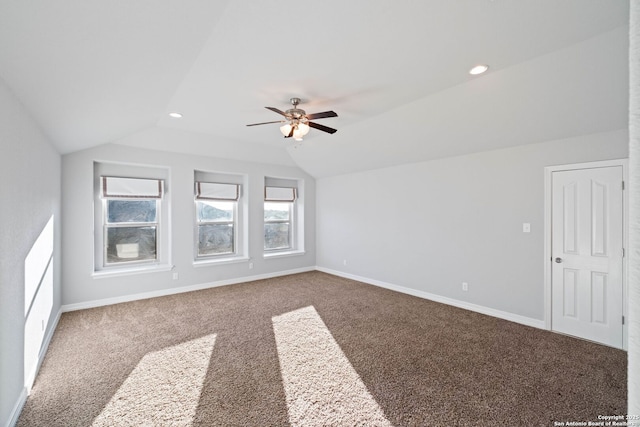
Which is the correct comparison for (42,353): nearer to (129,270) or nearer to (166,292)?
(129,270)

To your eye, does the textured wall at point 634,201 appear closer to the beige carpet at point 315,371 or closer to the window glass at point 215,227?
the beige carpet at point 315,371

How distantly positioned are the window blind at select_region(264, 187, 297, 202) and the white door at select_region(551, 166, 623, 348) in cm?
483

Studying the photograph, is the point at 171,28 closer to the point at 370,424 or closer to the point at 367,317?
the point at 370,424

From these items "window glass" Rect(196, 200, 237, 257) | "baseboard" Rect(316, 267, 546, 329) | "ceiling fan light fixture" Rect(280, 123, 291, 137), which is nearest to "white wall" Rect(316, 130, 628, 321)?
"baseboard" Rect(316, 267, 546, 329)

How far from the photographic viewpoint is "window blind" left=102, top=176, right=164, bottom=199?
465 cm

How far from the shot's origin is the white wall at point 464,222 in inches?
147

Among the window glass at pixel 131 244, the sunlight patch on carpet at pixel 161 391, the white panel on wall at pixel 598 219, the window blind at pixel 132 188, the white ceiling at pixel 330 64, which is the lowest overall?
the sunlight patch on carpet at pixel 161 391

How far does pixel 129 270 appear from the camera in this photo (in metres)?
4.71

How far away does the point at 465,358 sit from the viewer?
116 inches

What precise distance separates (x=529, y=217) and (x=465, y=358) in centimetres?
205

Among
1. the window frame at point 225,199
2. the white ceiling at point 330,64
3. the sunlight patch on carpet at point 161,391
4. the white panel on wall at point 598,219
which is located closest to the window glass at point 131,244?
the window frame at point 225,199

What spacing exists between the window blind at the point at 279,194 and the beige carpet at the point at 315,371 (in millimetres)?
2913

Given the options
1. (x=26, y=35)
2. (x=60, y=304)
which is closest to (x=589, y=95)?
(x=26, y=35)

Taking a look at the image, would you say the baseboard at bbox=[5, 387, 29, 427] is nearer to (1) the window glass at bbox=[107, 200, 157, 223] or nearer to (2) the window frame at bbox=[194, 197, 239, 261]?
(1) the window glass at bbox=[107, 200, 157, 223]
